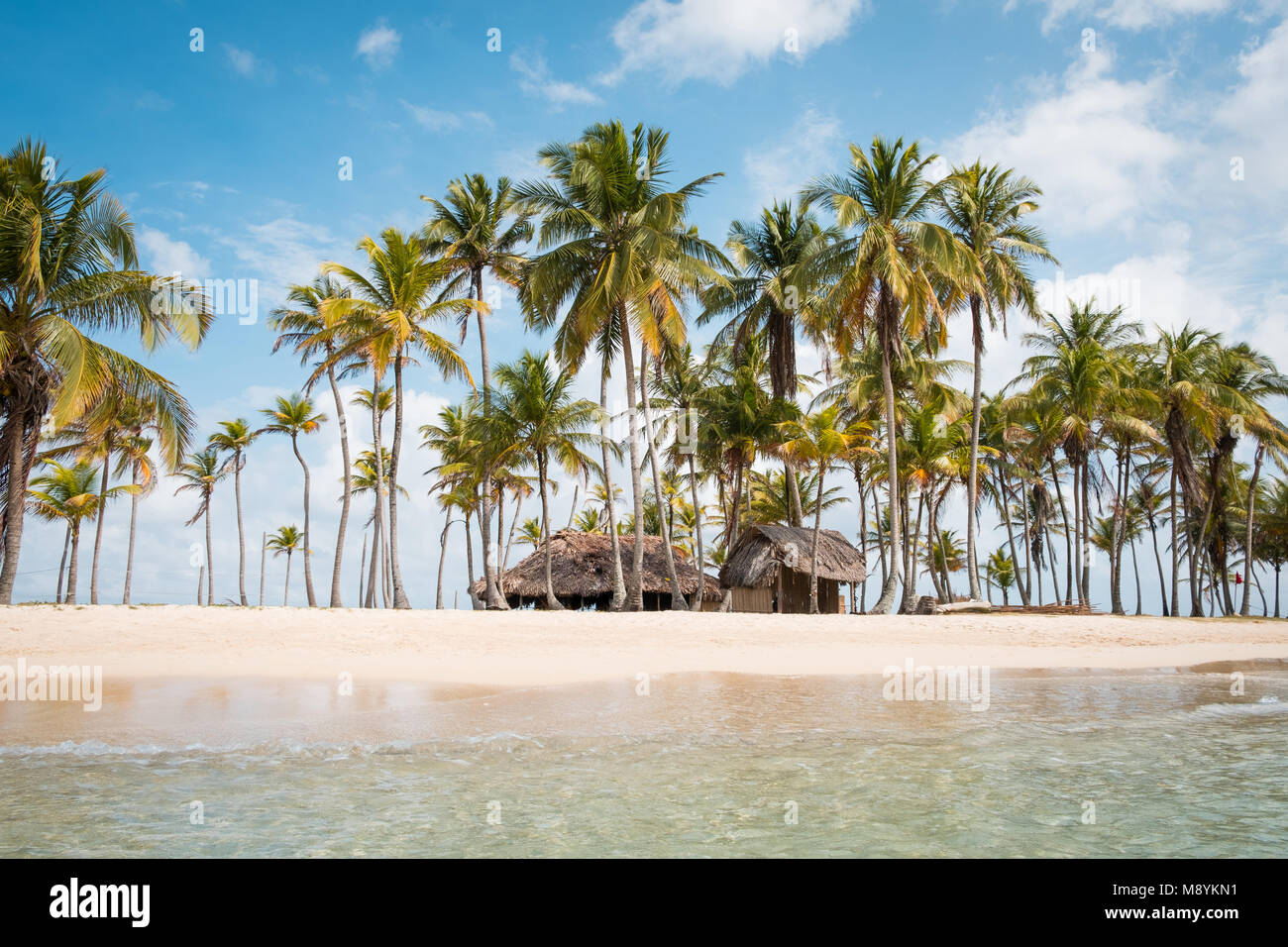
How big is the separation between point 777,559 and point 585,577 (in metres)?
8.50

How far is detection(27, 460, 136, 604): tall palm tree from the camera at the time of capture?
32.2m

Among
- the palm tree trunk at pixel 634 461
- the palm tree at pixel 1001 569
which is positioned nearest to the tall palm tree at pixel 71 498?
the palm tree trunk at pixel 634 461

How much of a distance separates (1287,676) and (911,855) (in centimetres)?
1158

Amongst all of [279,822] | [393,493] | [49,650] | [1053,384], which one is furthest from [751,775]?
[1053,384]

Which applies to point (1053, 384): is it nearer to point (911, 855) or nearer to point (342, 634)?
point (342, 634)

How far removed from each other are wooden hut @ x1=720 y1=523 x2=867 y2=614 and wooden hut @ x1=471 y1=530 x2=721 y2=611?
9.22 feet

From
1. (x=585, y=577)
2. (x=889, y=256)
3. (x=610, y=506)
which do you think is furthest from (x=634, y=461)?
(x=585, y=577)

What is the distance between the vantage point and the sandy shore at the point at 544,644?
1081 cm

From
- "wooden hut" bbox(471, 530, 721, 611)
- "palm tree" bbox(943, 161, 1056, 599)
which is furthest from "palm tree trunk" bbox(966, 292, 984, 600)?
"wooden hut" bbox(471, 530, 721, 611)

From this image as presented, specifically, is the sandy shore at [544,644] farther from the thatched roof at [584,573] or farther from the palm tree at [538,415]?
the thatched roof at [584,573]

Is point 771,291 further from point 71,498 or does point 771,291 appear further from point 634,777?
point 71,498

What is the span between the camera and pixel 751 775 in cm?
507

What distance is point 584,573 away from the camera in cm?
3222

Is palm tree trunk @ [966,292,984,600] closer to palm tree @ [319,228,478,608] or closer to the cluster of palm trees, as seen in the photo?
the cluster of palm trees
